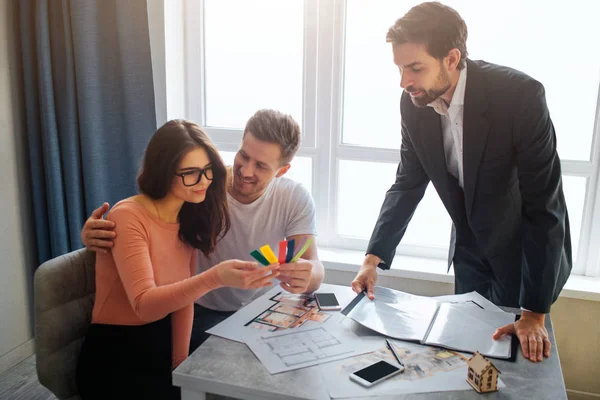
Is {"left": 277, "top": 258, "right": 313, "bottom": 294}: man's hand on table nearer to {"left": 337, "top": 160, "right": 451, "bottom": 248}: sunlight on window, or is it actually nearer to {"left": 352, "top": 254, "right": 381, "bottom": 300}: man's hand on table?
{"left": 352, "top": 254, "right": 381, "bottom": 300}: man's hand on table

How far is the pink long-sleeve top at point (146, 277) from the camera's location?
138 cm

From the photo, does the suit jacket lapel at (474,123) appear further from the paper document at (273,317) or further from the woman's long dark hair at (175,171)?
the woman's long dark hair at (175,171)

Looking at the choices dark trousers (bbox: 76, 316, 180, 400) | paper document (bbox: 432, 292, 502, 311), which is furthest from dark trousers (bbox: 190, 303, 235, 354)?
paper document (bbox: 432, 292, 502, 311)

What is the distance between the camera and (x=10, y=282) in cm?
250

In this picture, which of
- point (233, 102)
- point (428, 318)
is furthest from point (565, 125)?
point (233, 102)

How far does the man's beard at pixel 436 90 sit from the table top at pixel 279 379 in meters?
0.76

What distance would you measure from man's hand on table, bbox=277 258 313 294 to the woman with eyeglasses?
59mm

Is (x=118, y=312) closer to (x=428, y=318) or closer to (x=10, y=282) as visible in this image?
(x=428, y=318)

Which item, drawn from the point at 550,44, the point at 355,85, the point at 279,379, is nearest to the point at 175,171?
the point at 279,379

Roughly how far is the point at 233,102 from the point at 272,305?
149cm

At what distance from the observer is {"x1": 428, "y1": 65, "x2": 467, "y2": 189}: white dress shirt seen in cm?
167

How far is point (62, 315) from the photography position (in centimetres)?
146

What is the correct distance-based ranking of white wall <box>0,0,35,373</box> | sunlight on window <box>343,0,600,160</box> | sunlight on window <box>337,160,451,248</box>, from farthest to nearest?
sunlight on window <box>337,160,451,248</box> → white wall <box>0,0,35,373</box> → sunlight on window <box>343,0,600,160</box>

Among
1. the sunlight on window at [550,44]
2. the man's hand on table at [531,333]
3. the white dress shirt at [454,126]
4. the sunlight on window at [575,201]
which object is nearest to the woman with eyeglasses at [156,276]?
the man's hand on table at [531,333]
